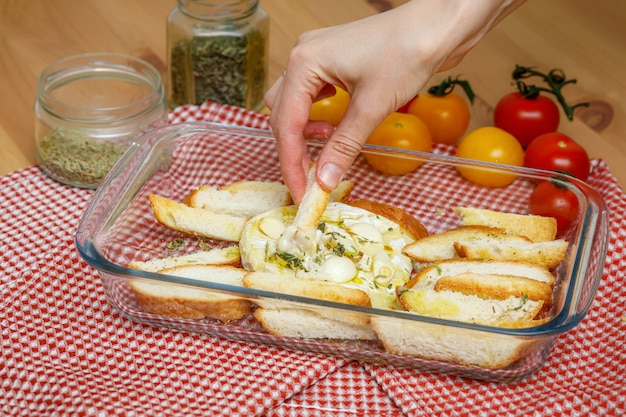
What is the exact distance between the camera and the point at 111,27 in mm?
3129

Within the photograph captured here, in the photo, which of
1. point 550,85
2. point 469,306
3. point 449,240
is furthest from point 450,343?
point 550,85

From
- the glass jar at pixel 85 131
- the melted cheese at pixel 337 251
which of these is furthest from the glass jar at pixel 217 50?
the melted cheese at pixel 337 251

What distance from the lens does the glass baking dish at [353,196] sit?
5.87ft

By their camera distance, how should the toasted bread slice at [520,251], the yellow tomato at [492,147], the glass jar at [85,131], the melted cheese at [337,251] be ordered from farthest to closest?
the yellow tomato at [492,147] → the glass jar at [85,131] → the toasted bread slice at [520,251] → the melted cheese at [337,251]

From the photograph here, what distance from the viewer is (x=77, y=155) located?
2453mm

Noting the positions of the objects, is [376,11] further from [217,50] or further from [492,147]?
[492,147]

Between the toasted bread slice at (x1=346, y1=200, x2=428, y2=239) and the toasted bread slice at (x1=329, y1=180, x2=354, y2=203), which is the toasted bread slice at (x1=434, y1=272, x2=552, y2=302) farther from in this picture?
the toasted bread slice at (x1=329, y1=180, x2=354, y2=203)

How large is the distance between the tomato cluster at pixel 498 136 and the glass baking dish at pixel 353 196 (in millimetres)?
40

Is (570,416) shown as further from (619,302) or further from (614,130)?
(614,130)

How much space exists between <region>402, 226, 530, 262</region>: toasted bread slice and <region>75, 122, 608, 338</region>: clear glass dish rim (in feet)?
0.61

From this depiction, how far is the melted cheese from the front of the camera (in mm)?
1961

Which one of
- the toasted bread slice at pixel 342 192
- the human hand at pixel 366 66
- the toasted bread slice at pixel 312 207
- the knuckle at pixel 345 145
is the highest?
the human hand at pixel 366 66

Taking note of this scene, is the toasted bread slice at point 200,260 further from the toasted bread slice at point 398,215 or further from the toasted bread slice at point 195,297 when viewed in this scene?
the toasted bread slice at point 398,215

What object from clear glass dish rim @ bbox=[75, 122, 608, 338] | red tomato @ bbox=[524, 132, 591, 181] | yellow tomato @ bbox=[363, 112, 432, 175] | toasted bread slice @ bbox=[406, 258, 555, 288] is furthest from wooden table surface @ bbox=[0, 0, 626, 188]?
toasted bread slice @ bbox=[406, 258, 555, 288]
